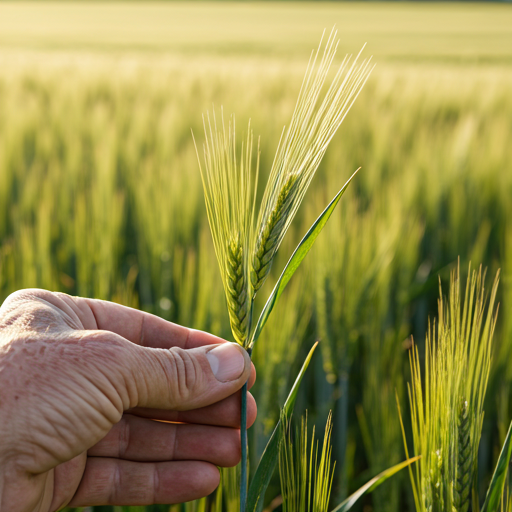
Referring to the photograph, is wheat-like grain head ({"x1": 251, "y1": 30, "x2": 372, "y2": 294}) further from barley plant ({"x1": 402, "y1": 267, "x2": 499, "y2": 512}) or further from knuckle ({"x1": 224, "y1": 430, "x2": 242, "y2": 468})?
knuckle ({"x1": 224, "y1": 430, "x2": 242, "y2": 468})

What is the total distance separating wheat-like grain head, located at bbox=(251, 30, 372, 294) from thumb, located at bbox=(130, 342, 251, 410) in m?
0.18

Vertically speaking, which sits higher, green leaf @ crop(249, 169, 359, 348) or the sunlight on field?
the sunlight on field

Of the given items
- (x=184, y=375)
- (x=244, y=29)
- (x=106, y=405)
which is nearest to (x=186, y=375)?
(x=184, y=375)

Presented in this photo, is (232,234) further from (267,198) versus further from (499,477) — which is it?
(499,477)

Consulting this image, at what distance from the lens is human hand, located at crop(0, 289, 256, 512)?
1.81 ft

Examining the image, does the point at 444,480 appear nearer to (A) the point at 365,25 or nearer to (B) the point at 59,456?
(B) the point at 59,456

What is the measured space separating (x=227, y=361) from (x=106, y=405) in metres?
0.15

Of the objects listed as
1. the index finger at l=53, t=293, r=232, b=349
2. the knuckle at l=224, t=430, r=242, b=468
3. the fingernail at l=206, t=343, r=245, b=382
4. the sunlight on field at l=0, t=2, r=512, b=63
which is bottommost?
the knuckle at l=224, t=430, r=242, b=468

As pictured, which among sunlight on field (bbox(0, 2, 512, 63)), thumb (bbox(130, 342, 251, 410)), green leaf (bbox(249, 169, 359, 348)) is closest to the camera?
green leaf (bbox(249, 169, 359, 348))

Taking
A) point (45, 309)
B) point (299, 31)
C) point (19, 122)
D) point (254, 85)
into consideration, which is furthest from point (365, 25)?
point (45, 309)

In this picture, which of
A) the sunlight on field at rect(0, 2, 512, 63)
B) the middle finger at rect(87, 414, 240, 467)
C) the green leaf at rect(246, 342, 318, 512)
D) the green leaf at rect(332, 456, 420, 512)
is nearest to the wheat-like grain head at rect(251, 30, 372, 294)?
the green leaf at rect(246, 342, 318, 512)

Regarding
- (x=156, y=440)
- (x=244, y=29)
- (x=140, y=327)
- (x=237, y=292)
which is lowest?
(x=156, y=440)

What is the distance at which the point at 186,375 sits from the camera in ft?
2.09

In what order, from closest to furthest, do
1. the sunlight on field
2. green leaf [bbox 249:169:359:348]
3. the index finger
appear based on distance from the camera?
green leaf [bbox 249:169:359:348] → the index finger → the sunlight on field
